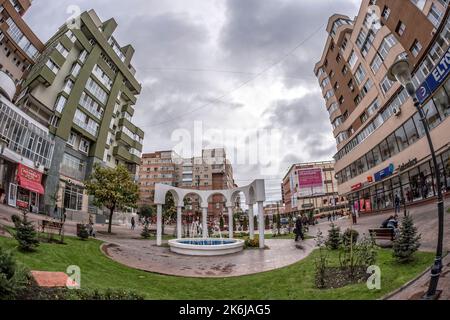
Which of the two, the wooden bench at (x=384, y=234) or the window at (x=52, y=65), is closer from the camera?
the wooden bench at (x=384, y=234)

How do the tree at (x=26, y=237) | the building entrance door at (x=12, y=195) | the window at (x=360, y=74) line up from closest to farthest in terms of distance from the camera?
the tree at (x=26, y=237)
the building entrance door at (x=12, y=195)
the window at (x=360, y=74)

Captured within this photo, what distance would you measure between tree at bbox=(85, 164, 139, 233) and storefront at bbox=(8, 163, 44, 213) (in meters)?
5.70

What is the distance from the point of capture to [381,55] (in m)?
25.1

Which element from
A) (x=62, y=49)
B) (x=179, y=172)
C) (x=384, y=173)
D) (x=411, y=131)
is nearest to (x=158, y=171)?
(x=179, y=172)

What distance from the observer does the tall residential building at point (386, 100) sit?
56.5 ft

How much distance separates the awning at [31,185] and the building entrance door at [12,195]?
0.75m

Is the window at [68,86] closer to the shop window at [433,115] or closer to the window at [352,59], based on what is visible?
the window at [352,59]

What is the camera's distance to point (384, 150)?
25922mm

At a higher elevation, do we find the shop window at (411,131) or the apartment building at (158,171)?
the apartment building at (158,171)

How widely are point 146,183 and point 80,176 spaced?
48972 millimetres

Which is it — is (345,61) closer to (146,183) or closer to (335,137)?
(335,137)

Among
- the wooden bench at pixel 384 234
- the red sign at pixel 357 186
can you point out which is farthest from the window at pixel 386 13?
the wooden bench at pixel 384 234

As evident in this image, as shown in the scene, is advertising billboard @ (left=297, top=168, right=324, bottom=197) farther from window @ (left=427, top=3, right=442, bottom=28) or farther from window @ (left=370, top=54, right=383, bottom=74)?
window @ (left=427, top=3, right=442, bottom=28)
